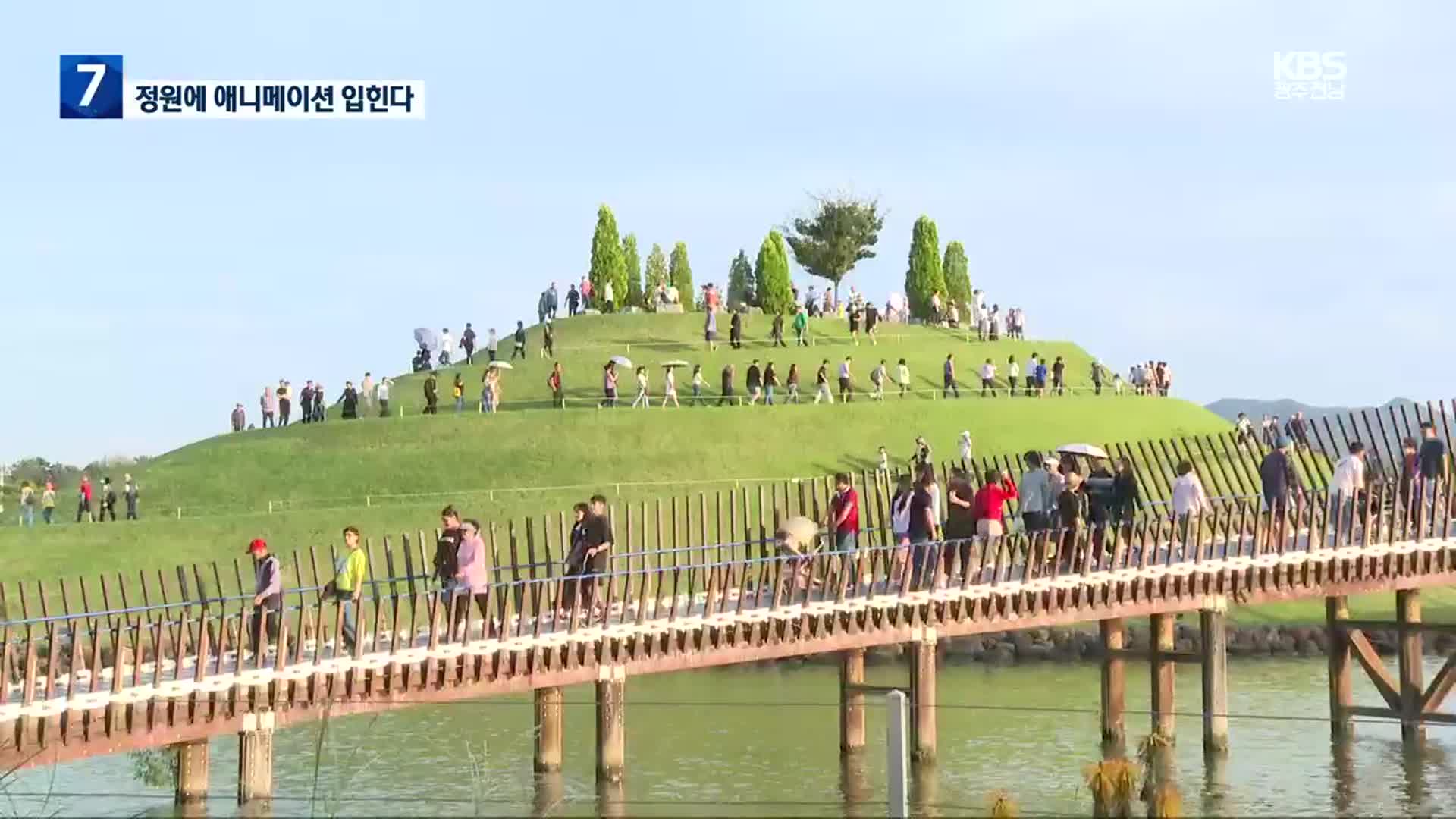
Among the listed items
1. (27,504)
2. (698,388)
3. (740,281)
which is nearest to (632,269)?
(740,281)

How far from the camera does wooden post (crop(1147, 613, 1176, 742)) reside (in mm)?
42250

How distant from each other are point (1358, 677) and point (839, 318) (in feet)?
160

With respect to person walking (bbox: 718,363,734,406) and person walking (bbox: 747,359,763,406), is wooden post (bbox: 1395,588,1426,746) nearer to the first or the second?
person walking (bbox: 747,359,763,406)

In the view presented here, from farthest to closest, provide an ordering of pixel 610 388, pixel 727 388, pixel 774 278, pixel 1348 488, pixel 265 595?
pixel 774 278 < pixel 727 388 < pixel 610 388 < pixel 1348 488 < pixel 265 595

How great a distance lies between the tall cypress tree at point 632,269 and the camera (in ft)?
341

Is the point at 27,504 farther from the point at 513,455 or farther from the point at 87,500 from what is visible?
the point at 513,455

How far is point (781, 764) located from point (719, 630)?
18.3ft

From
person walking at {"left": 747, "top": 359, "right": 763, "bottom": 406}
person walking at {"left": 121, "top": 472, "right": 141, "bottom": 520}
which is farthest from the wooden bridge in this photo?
person walking at {"left": 747, "top": 359, "right": 763, "bottom": 406}

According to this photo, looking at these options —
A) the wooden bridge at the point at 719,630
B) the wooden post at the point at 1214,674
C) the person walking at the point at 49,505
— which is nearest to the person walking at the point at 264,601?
the wooden bridge at the point at 719,630

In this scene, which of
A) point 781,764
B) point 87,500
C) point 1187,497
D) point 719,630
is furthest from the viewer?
point 87,500

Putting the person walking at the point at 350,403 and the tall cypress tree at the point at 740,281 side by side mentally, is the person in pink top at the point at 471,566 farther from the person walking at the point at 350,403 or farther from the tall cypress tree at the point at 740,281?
the tall cypress tree at the point at 740,281

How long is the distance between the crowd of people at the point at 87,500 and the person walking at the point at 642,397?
17469 mm

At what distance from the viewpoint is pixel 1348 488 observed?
133ft

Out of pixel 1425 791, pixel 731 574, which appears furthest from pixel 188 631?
pixel 1425 791
